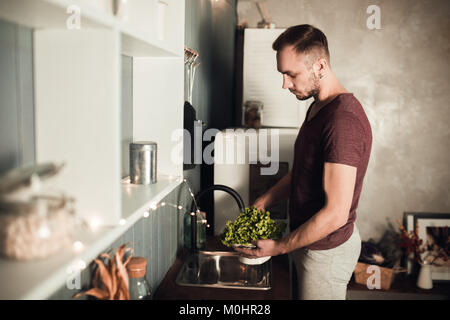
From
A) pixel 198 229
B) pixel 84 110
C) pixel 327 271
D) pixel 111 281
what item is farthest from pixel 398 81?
pixel 84 110

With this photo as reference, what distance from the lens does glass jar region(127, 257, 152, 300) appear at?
42.8 inches

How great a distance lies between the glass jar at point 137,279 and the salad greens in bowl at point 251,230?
0.61 metres

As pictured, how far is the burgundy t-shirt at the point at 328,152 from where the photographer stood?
4.73 feet

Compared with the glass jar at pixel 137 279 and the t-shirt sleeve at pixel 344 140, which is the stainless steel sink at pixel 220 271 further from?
the t-shirt sleeve at pixel 344 140

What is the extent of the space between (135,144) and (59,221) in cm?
56

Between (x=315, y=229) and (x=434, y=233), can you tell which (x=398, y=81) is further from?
(x=315, y=229)

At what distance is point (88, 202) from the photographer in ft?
2.37

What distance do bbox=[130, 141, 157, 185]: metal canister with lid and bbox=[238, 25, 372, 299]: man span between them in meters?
0.68

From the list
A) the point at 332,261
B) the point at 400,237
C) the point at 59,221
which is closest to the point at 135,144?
the point at 59,221

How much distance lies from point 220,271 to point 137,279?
2.73 ft

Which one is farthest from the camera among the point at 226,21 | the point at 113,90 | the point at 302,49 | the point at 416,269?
the point at 416,269
